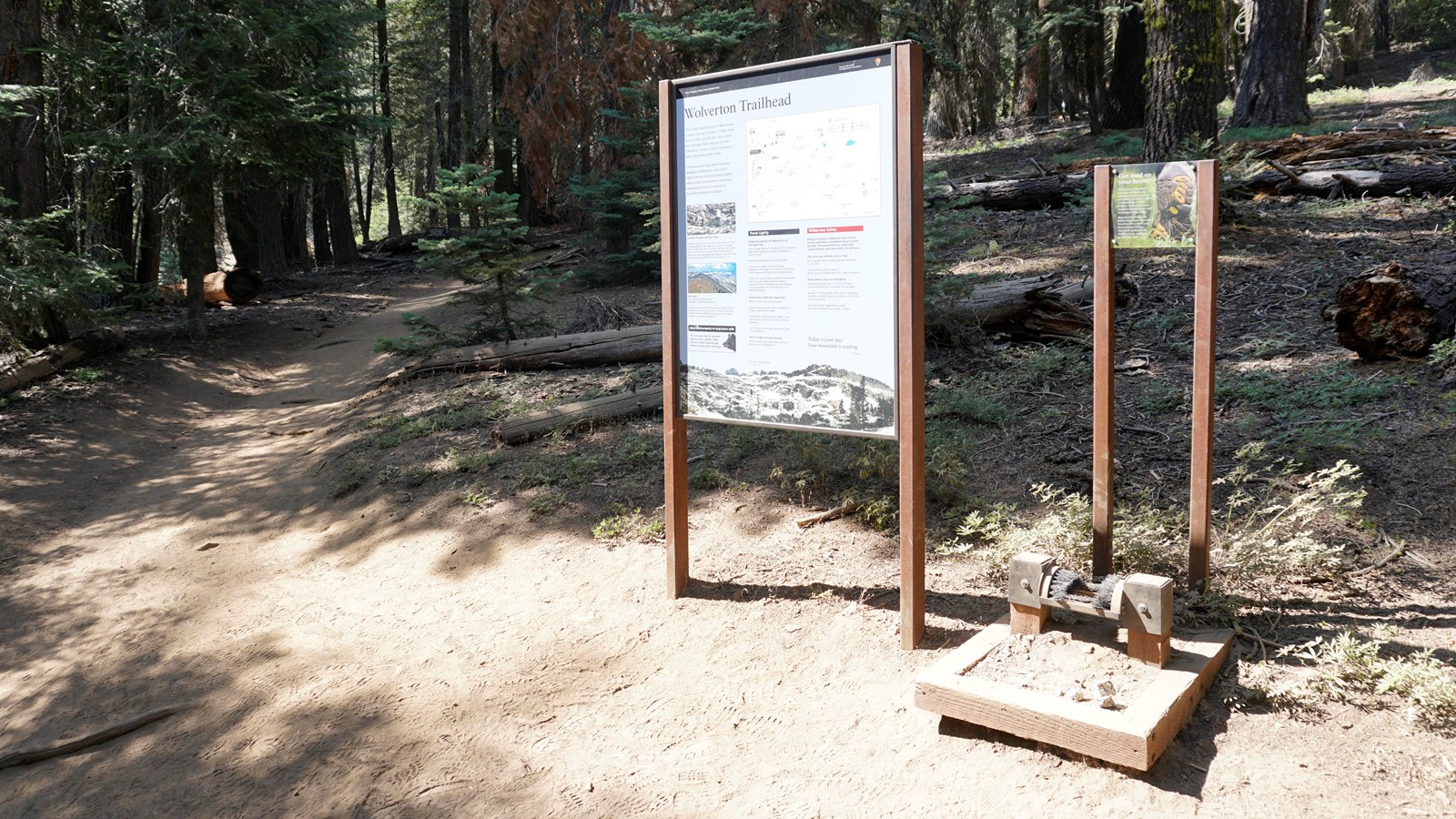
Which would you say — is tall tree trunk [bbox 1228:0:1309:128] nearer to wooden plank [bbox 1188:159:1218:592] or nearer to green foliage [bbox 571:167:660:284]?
green foliage [bbox 571:167:660:284]

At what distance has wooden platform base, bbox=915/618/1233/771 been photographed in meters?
3.21

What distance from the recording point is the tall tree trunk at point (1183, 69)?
916cm

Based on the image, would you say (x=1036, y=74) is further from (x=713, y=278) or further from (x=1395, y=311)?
(x=713, y=278)

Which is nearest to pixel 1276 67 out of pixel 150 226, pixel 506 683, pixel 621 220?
pixel 621 220

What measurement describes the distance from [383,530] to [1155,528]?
195 inches

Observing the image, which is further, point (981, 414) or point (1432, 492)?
point (981, 414)

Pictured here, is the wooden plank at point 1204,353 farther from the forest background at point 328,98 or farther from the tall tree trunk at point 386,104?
the tall tree trunk at point 386,104

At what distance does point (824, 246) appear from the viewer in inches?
173

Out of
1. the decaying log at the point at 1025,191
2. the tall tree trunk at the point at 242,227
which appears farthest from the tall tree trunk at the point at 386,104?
the decaying log at the point at 1025,191

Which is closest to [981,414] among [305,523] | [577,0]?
[305,523]

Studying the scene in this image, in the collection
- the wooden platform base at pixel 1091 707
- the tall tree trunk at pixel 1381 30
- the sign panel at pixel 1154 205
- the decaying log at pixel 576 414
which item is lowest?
the wooden platform base at pixel 1091 707

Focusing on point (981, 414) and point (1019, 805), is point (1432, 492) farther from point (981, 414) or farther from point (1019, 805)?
point (1019, 805)

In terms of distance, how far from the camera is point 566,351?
9547 mm

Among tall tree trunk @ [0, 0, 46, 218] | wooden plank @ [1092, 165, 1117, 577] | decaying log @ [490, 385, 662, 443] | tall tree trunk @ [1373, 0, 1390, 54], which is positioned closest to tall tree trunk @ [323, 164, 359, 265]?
tall tree trunk @ [0, 0, 46, 218]
